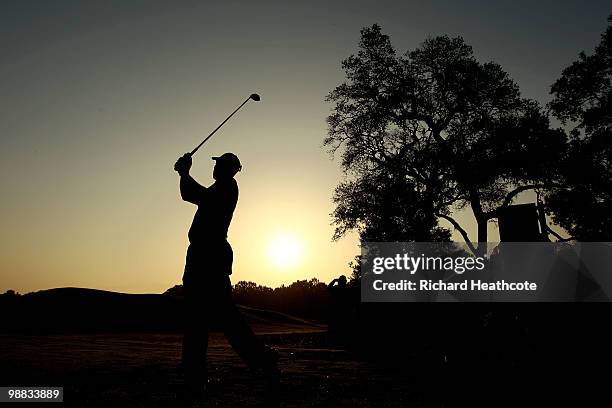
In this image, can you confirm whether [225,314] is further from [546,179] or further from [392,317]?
[546,179]

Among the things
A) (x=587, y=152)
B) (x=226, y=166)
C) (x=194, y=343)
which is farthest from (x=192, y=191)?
(x=587, y=152)

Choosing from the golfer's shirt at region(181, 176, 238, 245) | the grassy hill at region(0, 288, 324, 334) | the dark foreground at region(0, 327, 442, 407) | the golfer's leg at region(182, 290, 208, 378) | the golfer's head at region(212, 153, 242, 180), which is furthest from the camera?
the grassy hill at region(0, 288, 324, 334)

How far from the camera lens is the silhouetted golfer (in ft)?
16.8

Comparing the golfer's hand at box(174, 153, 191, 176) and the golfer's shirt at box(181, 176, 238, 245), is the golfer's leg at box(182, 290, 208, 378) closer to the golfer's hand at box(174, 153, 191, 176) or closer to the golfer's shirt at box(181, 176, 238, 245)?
the golfer's shirt at box(181, 176, 238, 245)

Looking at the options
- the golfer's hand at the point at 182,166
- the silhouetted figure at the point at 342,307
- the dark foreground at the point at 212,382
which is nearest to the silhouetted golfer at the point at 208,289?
the golfer's hand at the point at 182,166

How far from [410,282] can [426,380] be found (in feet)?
48.0

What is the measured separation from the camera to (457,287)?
13453mm

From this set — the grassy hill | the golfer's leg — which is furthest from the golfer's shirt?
the grassy hill

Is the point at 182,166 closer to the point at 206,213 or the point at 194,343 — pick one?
the point at 206,213

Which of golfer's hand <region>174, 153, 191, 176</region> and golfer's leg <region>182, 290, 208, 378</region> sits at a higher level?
golfer's hand <region>174, 153, 191, 176</region>

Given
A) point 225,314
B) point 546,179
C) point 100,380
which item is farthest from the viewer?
point 546,179

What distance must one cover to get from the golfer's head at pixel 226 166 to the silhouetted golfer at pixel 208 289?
0.57ft

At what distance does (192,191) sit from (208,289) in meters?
1.00

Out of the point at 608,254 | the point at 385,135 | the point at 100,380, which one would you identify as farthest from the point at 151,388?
the point at 385,135
